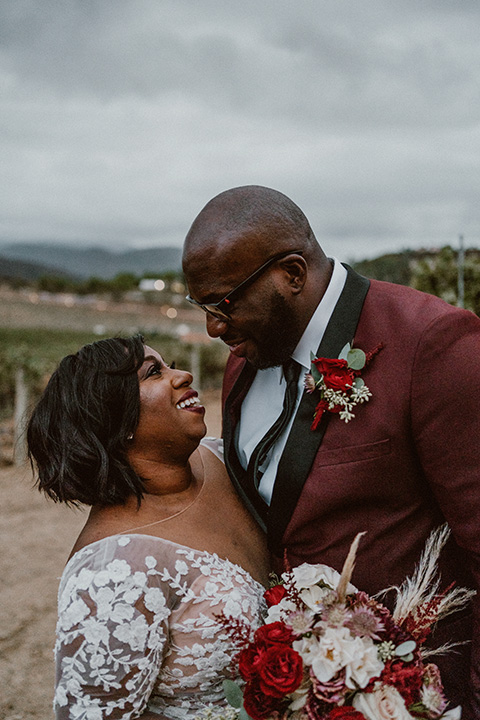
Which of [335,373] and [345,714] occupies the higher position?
[335,373]

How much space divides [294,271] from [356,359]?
1.29 ft

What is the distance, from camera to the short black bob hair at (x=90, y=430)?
93.2 inches

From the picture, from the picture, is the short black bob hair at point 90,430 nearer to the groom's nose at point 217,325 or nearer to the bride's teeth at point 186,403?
the bride's teeth at point 186,403

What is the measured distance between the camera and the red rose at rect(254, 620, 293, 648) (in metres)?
1.63

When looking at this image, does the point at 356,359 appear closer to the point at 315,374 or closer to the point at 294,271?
the point at 315,374

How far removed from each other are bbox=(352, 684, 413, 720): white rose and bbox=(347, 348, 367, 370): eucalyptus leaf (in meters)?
1.00

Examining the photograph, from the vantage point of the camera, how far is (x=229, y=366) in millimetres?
2998

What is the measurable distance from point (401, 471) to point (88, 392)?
1193mm

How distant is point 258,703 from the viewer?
1620mm

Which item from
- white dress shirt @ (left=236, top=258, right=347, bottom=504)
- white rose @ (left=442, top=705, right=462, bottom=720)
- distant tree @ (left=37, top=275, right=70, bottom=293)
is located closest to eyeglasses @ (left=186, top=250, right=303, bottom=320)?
white dress shirt @ (left=236, top=258, right=347, bottom=504)

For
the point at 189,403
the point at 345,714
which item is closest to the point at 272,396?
the point at 189,403

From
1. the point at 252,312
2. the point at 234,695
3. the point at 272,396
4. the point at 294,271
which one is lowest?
the point at 234,695

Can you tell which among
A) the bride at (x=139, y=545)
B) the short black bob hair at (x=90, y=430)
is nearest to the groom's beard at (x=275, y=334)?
the bride at (x=139, y=545)

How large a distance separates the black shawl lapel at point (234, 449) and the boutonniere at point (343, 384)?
52 centimetres
